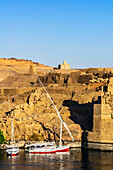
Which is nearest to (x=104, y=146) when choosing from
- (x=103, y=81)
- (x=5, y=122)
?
(x=5, y=122)

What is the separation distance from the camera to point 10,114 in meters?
65.7

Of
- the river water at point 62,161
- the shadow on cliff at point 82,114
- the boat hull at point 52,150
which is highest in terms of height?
the shadow on cliff at point 82,114

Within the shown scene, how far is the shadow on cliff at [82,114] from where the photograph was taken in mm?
62197

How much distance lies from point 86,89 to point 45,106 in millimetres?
8069

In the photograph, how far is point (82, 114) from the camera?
6500 cm

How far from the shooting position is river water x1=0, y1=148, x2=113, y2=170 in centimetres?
4778

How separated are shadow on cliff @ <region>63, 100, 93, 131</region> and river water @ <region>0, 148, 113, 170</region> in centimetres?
552

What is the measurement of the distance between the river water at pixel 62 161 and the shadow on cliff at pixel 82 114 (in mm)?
5522

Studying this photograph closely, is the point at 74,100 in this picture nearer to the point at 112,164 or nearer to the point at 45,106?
the point at 45,106

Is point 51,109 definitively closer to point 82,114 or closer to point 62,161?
point 82,114

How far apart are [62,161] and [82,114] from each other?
15.0 meters

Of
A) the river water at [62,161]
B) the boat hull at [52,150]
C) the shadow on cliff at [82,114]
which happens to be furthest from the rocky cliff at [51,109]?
the river water at [62,161]

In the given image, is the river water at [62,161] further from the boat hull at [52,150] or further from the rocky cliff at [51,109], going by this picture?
the rocky cliff at [51,109]

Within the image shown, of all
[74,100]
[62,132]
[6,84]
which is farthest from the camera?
[6,84]
